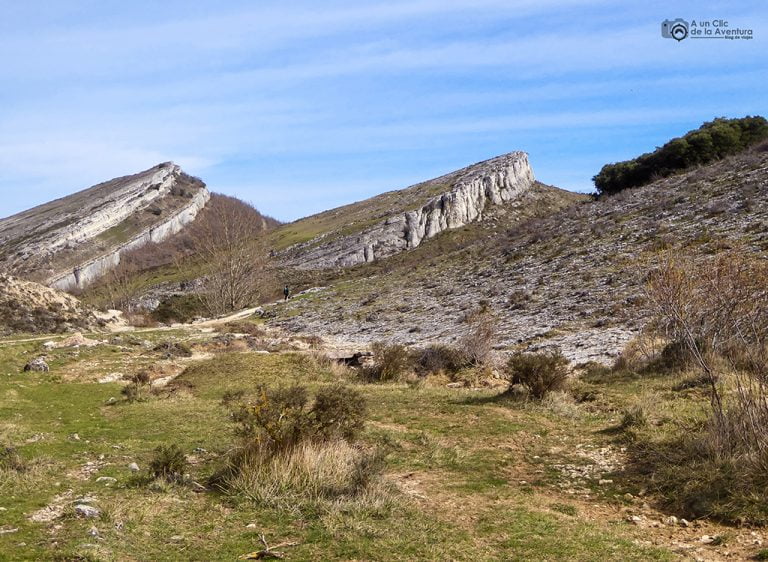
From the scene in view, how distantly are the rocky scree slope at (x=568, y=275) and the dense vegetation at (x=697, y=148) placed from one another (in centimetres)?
910

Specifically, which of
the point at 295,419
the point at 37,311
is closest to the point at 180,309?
the point at 37,311

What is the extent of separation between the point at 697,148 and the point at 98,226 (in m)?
107

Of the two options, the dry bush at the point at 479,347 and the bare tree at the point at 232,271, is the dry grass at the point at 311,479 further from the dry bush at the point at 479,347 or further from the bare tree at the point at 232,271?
the bare tree at the point at 232,271

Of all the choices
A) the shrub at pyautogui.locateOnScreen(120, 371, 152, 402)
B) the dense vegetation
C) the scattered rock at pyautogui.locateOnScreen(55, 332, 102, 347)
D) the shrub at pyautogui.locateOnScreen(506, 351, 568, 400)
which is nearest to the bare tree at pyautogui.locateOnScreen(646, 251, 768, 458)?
the shrub at pyautogui.locateOnScreen(506, 351, 568, 400)

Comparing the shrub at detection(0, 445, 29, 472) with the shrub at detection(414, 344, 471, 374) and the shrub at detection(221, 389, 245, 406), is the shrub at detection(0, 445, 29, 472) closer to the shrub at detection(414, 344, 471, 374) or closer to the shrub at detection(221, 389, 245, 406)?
the shrub at detection(221, 389, 245, 406)

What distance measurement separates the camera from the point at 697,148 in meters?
58.3

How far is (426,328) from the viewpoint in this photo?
3256 cm

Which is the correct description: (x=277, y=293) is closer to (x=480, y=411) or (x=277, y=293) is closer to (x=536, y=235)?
(x=536, y=235)

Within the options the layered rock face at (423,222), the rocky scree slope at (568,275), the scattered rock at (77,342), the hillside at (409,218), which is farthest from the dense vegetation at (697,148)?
the scattered rock at (77,342)

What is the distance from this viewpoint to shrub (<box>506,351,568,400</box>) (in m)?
15.4

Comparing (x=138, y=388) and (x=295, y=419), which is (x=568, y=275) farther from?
(x=295, y=419)

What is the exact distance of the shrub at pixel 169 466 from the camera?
909 cm

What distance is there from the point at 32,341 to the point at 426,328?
63.6 ft

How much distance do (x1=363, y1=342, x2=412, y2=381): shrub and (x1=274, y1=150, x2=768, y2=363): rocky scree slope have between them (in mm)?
4806
